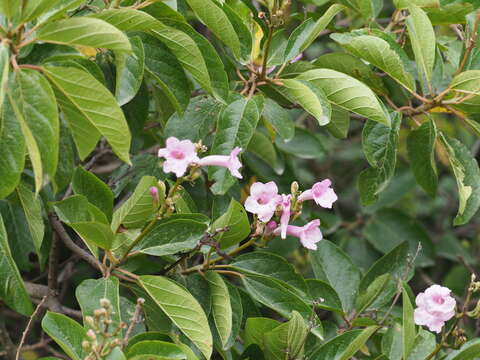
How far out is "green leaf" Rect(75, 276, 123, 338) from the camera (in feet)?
4.82

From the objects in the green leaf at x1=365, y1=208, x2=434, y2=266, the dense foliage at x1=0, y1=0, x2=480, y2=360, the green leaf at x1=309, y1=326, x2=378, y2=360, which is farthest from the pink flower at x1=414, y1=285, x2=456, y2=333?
the green leaf at x1=365, y1=208, x2=434, y2=266

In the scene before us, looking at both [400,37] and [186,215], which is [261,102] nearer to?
[186,215]

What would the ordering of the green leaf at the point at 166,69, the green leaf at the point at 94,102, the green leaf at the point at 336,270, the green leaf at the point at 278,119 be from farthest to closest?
1. the green leaf at the point at 336,270
2. the green leaf at the point at 278,119
3. the green leaf at the point at 166,69
4. the green leaf at the point at 94,102

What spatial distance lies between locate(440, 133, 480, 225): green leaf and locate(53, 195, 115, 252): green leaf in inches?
32.2

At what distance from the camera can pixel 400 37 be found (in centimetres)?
207

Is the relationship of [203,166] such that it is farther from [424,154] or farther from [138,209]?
[424,154]

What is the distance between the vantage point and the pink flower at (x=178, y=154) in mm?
1398

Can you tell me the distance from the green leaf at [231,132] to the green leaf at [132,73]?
208 millimetres

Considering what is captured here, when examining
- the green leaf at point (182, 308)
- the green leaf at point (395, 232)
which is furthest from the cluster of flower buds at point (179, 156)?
the green leaf at point (395, 232)

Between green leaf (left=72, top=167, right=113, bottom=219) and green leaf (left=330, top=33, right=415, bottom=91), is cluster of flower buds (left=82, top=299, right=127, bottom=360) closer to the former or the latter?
green leaf (left=72, top=167, right=113, bottom=219)

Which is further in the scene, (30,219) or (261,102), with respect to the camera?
(261,102)

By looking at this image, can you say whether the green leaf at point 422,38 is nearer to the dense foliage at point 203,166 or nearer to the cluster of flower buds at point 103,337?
the dense foliage at point 203,166

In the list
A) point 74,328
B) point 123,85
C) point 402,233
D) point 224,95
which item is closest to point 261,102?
point 224,95

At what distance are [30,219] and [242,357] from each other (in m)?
0.51
